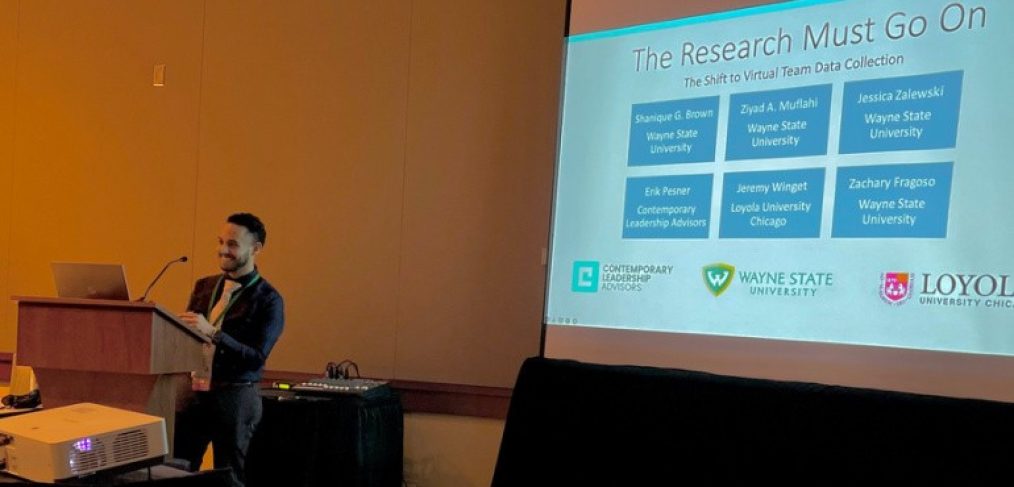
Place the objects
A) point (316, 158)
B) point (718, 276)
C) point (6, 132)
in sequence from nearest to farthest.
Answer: point (718, 276) < point (316, 158) < point (6, 132)

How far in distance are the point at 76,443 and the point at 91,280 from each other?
833mm

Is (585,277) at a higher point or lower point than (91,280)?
higher

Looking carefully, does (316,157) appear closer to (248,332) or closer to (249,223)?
(249,223)

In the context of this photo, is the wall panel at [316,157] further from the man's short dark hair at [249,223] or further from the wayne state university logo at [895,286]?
the wayne state university logo at [895,286]

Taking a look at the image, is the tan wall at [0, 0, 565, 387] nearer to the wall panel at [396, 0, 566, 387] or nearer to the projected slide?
the wall panel at [396, 0, 566, 387]

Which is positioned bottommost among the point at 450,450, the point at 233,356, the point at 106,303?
the point at 450,450

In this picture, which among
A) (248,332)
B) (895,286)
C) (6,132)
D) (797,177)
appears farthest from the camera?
(6,132)

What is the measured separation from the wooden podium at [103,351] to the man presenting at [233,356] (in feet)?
1.32

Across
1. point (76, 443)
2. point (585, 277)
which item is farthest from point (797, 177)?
point (76, 443)

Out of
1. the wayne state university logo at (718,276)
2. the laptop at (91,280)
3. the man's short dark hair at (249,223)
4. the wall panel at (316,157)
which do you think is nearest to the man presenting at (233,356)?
the man's short dark hair at (249,223)

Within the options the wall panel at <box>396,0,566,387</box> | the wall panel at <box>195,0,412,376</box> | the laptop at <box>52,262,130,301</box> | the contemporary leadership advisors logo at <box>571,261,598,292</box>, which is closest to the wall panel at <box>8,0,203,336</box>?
the wall panel at <box>195,0,412,376</box>

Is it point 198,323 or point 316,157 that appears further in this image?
point 316,157

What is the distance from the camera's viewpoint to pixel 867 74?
1903 mm

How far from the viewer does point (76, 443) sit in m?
1.57
